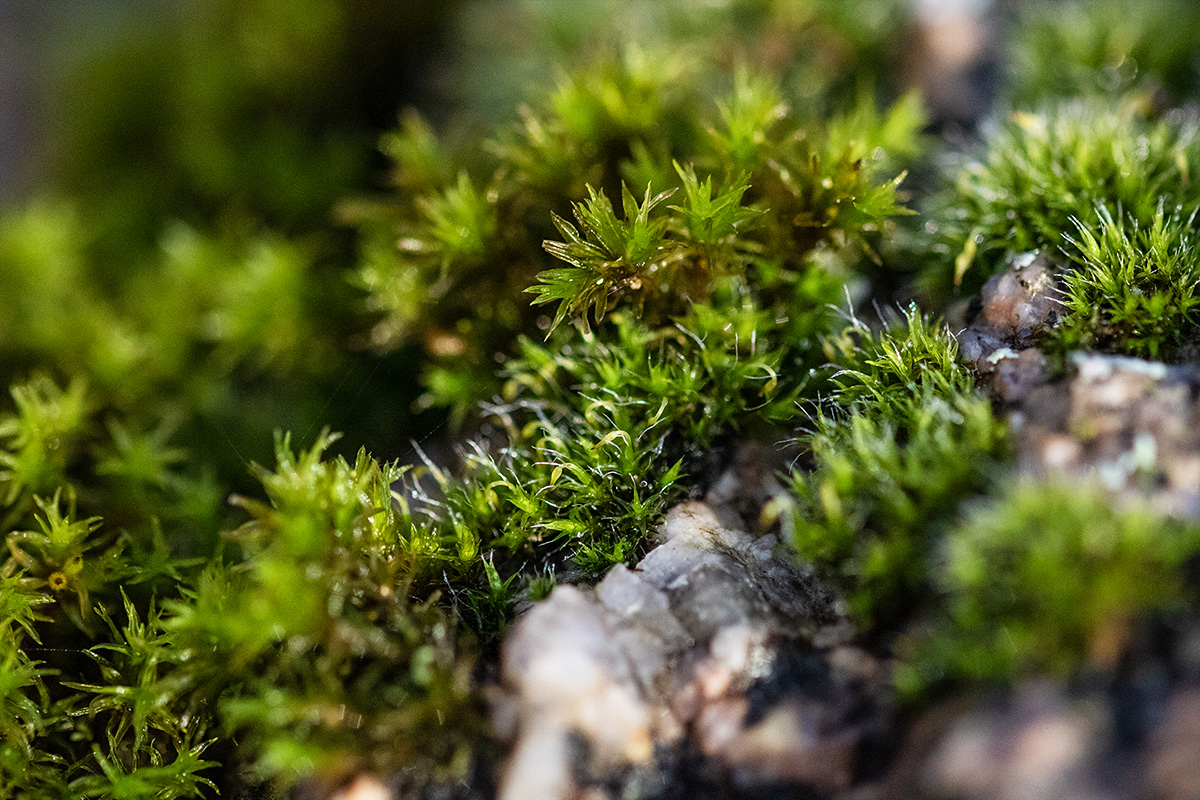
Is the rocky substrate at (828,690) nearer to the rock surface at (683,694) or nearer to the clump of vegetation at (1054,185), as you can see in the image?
the rock surface at (683,694)

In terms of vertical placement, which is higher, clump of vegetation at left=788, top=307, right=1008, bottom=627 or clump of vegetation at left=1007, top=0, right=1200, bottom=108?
clump of vegetation at left=1007, top=0, right=1200, bottom=108

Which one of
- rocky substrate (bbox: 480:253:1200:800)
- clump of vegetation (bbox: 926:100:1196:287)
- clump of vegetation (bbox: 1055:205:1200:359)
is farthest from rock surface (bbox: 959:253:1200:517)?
clump of vegetation (bbox: 926:100:1196:287)

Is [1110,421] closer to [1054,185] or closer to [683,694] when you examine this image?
[1054,185]

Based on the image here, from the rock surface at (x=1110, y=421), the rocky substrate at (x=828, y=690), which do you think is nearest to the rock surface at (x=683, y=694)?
the rocky substrate at (x=828, y=690)

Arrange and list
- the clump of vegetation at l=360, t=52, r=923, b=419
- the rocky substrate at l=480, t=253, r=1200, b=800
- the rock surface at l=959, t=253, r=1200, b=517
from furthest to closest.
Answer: the clump of vegetation at l=360, t=52, r=923, b=419 → the rock surface at l=959, t=253, r=1200, b=517 → the rocky substrate at l=480, t=253, r=1200, b=800

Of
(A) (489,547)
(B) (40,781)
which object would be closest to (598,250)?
(A) (489,547)

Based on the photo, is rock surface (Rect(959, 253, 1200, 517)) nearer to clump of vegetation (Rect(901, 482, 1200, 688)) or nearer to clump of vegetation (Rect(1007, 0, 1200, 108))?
clump of vegetation (Rect(901, 482, 1200, 688))

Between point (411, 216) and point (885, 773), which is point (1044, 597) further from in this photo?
point (411, 216)
